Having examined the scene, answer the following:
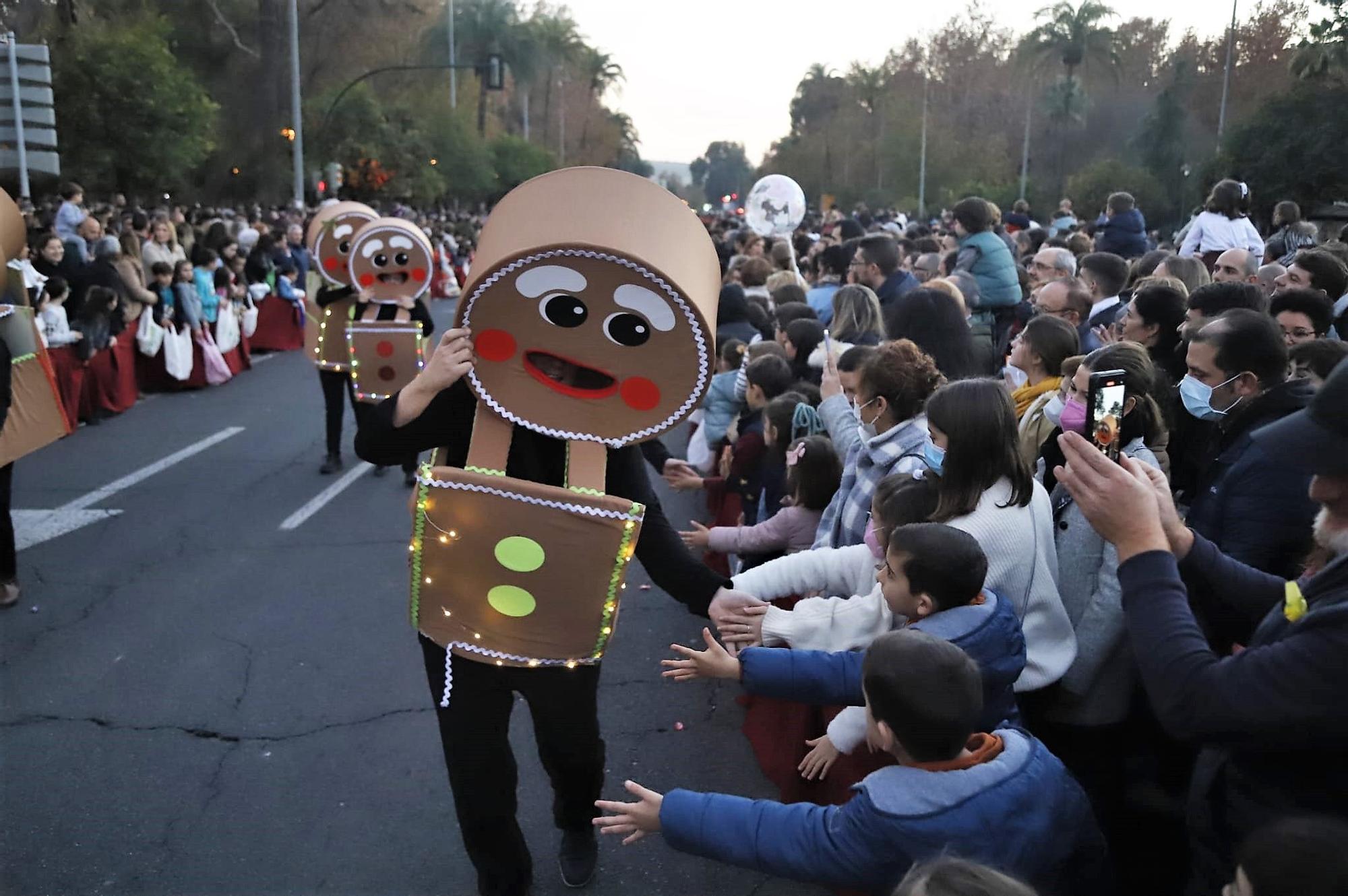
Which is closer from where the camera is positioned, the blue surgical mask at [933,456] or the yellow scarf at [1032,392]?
the blue surgical mask at [933,456]

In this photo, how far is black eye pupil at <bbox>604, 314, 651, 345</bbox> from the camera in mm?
2809

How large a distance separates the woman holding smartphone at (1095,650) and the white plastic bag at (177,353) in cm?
1078

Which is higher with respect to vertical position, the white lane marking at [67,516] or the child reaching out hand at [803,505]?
the child reaching out hand at [803,505]

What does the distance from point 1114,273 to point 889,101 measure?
51.0m

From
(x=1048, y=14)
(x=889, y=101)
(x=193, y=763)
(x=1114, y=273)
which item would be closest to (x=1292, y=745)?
(x=193, y=763)

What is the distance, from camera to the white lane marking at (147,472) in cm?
768

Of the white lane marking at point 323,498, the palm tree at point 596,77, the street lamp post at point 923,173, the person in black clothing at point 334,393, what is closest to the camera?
the white lane marking at point 323,498

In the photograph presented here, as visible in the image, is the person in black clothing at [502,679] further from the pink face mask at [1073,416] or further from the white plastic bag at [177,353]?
the white plastic bag at [177,353]

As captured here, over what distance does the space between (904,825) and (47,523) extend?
6.80m

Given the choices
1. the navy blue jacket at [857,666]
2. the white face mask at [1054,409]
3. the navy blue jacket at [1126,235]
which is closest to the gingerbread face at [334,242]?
the white face mask at [1054,409]

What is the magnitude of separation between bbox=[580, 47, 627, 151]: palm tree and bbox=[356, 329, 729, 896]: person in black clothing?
7752cm

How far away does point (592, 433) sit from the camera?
294 cm

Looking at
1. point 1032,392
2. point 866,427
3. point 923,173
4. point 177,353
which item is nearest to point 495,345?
point 866,427

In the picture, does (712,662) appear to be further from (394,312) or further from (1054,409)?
(394,312)
